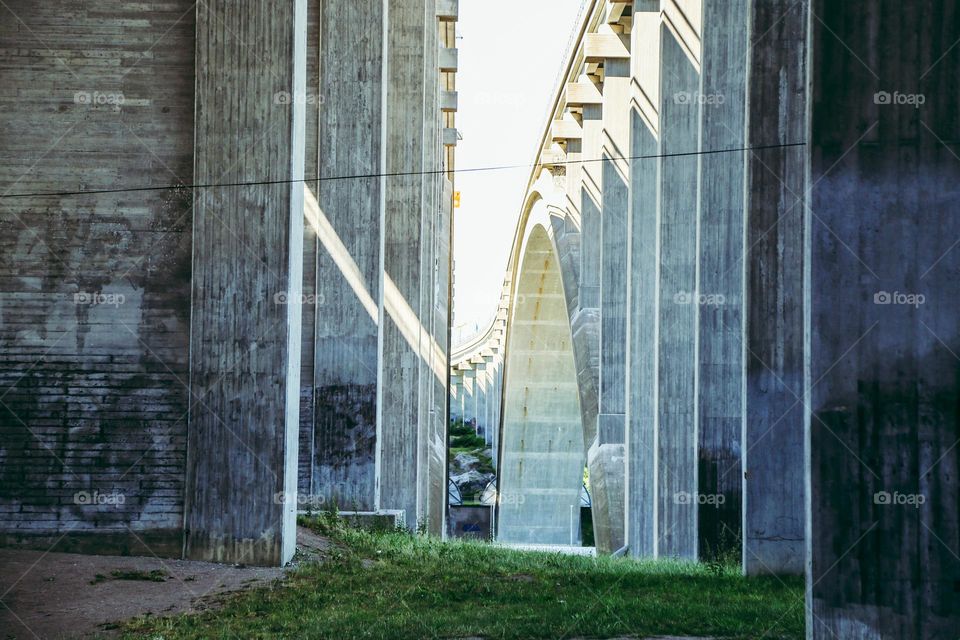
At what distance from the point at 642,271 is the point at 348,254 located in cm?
928

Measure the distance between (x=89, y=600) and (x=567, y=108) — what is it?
33.3 m

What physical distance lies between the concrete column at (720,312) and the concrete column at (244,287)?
21.7 feet

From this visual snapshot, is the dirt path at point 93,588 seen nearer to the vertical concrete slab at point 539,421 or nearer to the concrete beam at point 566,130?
the concrete beam at point 566,130

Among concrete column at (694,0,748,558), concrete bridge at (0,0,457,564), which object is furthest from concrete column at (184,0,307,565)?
concrete column at (694,0,748,558)

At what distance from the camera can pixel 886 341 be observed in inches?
288

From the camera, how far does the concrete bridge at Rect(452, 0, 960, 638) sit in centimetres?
729

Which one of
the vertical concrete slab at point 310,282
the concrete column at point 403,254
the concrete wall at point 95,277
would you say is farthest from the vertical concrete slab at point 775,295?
the concrete column at point 403,254

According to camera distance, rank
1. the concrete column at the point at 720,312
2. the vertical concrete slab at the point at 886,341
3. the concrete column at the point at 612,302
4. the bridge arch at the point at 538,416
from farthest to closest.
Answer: the bridge arch at the point at 538,416 → the concrete column at the point at 612,302 → the concrete column at the point at 720,312 → the vertical concrete slab at the point at 886,341

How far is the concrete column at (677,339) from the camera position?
1967 cm

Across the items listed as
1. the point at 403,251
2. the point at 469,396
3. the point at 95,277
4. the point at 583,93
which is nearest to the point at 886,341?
the point at 95,277

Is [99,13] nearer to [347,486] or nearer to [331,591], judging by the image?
[331,591]
